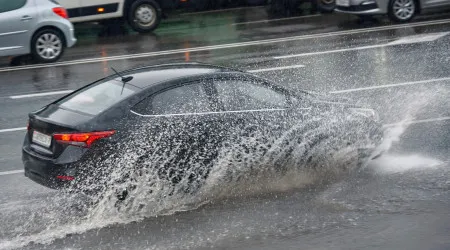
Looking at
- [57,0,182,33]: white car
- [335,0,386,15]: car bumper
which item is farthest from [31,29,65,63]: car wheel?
[335,0,386,15]: car bumper

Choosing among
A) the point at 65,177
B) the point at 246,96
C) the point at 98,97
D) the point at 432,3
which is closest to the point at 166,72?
the point at 98,97

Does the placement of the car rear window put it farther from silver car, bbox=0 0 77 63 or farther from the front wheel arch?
the front wheel arch

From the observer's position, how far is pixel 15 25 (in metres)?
17.2

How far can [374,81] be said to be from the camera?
14352 millimetres

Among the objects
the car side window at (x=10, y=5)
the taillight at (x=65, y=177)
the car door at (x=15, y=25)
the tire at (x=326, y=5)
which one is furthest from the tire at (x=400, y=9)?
the taillight at (x=65, y=177)

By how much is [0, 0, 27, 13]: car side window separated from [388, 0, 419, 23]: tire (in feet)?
26.7

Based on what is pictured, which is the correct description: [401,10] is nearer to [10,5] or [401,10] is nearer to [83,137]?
[10,5]

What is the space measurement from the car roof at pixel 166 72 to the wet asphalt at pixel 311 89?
1.34 m

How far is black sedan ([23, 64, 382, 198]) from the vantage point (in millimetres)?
8336

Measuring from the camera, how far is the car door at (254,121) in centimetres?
886

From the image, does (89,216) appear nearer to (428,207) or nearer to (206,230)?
(206,230)

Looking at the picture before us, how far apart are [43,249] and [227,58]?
9825 millimetres

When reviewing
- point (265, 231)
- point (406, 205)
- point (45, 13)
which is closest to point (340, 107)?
point (406, 205)

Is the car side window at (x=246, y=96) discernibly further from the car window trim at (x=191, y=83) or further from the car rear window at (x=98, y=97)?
the car rear window at (x=98, y=97)
